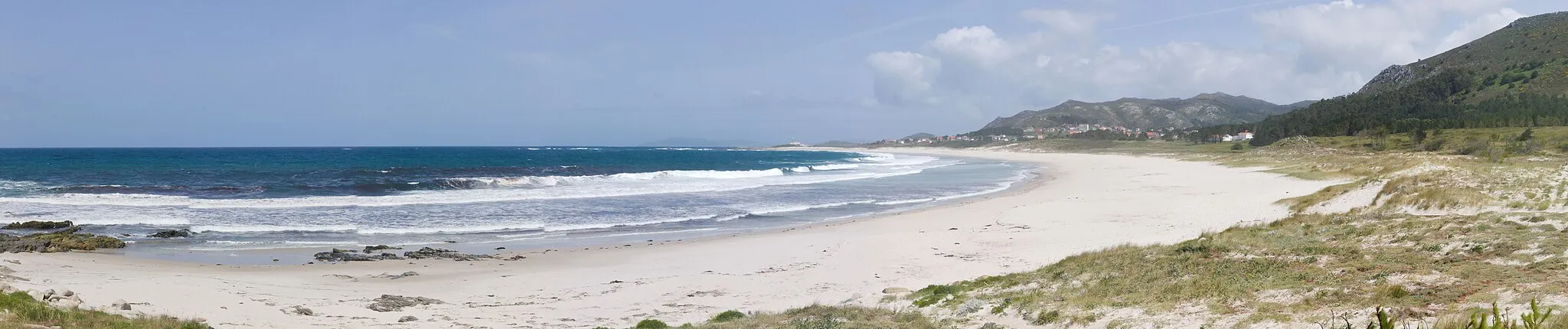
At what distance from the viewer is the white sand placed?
945 centimetres

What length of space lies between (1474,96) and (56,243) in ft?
342

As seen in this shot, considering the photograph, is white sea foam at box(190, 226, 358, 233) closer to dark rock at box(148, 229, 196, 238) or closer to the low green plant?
dark rock at box(148, 229, 196, 238)

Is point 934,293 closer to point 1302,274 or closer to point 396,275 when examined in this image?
point 1302,274

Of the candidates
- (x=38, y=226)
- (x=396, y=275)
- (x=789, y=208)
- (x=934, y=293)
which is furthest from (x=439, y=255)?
(x=789, y=208)

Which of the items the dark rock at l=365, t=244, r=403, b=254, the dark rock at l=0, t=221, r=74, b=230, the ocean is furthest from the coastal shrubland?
the dark rock at l=0, t=221, r=74, b=230

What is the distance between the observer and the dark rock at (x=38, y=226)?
18.9m

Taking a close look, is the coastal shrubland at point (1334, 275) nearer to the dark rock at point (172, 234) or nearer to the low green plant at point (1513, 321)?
the low green plant at point (1513, 321)

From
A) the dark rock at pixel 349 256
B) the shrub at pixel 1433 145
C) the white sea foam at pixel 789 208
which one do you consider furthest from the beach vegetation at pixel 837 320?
the shrub at pixel 1433 145

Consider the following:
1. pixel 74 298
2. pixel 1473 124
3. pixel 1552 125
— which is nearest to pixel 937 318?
pixel 74 298

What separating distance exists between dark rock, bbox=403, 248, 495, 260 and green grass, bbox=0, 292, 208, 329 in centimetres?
718

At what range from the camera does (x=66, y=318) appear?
6.88 m

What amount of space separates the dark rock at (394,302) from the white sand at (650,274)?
20 centimetres

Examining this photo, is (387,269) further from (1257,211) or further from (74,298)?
(1257,211)

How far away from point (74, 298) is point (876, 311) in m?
8.95
